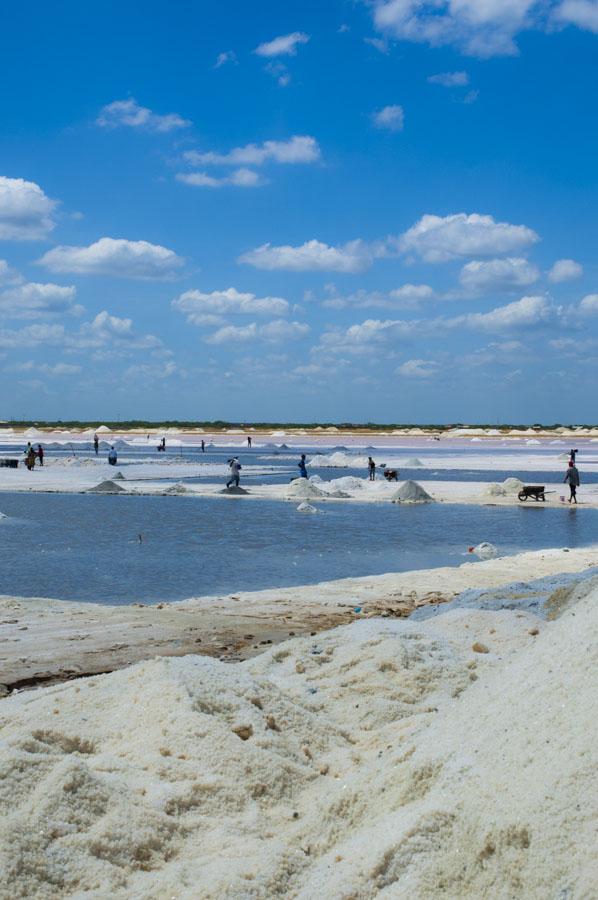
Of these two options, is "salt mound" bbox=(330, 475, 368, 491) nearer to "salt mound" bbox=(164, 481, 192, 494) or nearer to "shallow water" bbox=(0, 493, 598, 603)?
"shallow water" bbox=(0, 493, 598, 603)

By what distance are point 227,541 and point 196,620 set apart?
968 cm

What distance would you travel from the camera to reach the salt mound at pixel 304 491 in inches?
1313

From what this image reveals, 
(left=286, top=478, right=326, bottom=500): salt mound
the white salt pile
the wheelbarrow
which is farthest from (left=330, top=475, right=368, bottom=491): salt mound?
the wheelbarrow

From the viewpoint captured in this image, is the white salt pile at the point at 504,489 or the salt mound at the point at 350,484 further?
the salt mound at the point at 350,484

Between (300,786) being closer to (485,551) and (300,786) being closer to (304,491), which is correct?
(485,551)

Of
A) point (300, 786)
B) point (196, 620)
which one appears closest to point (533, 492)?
point (196, 620)

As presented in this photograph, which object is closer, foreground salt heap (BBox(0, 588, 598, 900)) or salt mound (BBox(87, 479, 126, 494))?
foreground salt heap (BBox(0, 588, 598, 900))

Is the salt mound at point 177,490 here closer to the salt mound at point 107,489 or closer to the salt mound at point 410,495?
the salt mound at point 107,489

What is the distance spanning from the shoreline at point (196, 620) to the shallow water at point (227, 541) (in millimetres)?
1424

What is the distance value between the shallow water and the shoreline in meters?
1.42

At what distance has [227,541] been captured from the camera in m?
21.1

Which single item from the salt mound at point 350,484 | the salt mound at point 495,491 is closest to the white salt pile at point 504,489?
the salt mound at point 495,491

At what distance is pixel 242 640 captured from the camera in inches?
402

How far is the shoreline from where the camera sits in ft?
30.4
